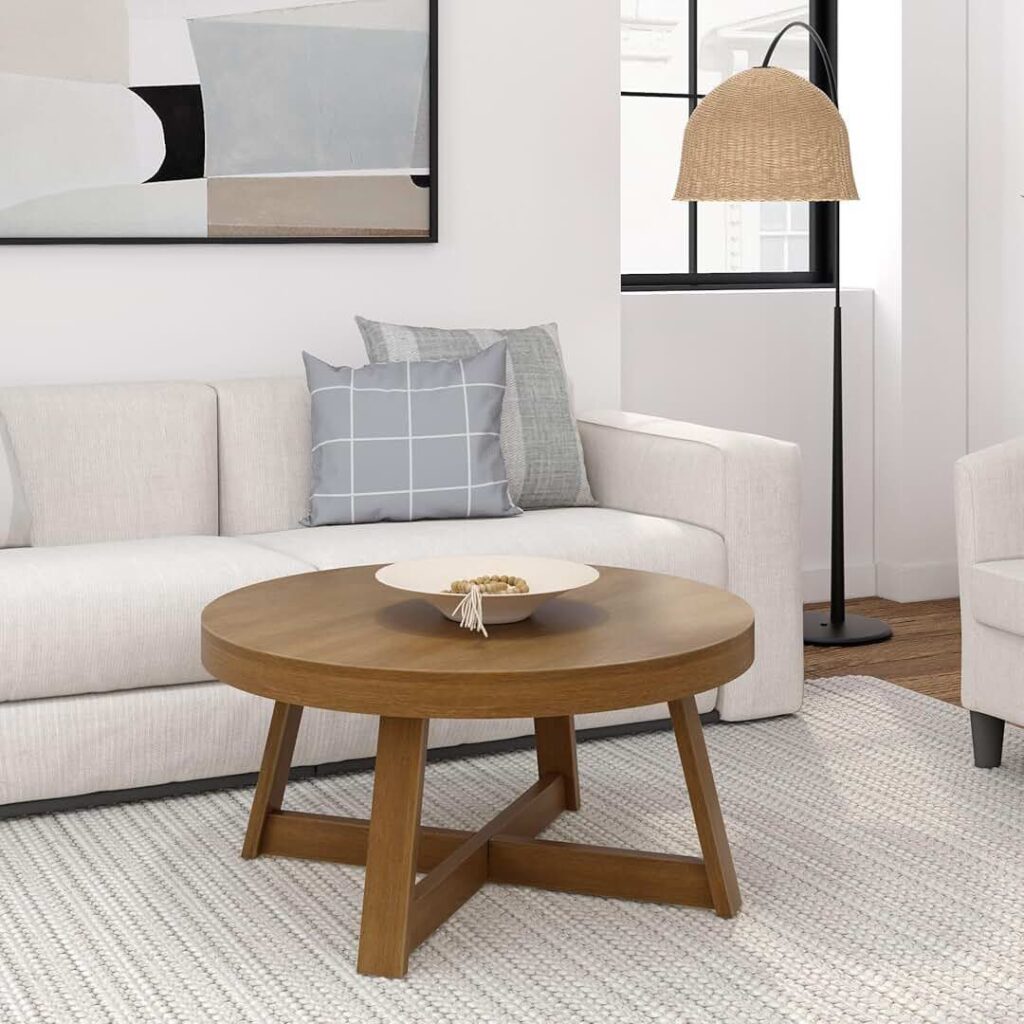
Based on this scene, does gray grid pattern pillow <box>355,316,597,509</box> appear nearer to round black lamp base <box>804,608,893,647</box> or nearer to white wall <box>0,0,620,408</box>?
white wall <box>0,0,620,408</box>

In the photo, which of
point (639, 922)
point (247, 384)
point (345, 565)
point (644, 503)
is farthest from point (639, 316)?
point (639, 922)

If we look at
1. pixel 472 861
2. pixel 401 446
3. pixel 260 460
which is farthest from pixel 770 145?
pixel 472 861

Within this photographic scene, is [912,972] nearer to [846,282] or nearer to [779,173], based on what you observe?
[779,173]

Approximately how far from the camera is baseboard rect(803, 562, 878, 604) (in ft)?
15.8

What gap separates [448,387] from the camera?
3500 millimetres

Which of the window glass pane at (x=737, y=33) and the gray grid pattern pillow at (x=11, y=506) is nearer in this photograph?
the gray grid pattern pillow at (x=11, y=506)

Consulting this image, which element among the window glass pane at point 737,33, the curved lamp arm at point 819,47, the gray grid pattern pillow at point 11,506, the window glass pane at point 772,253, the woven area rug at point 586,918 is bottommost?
the woven area rug at point 586,918

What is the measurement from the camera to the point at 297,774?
3.03 m

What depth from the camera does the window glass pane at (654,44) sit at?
15.3ft

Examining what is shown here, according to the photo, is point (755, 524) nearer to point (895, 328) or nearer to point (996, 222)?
point (895, 328)

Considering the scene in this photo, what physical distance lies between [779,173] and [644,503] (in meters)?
0.95

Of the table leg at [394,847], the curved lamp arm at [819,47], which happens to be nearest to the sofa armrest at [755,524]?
the curved lamp arm at [819,47]

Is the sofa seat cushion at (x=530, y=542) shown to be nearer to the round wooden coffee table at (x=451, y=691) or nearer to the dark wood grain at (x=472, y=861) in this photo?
the round wooden coffee table at (x=451, y=691)

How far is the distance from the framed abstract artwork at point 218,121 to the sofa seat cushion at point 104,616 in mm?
1101
